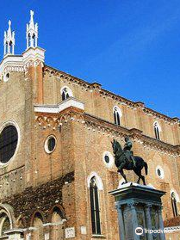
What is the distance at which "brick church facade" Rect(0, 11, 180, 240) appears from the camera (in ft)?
67.4

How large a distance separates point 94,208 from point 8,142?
798 cm

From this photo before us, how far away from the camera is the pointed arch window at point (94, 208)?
2072cm

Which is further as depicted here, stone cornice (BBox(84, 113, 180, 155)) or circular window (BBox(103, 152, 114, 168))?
circular window (BBox(103, 152, 114, 168))

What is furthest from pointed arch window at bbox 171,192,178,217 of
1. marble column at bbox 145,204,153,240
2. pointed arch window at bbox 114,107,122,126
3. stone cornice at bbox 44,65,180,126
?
marble column at bbox 145,204,153,240

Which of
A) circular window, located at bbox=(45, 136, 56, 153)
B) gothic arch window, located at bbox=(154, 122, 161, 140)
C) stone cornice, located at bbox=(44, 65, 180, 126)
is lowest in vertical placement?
circular window, located at bbox=(45, 136, 56, 153)

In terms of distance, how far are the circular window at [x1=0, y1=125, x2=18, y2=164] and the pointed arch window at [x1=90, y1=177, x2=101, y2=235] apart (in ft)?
Result: 20.6

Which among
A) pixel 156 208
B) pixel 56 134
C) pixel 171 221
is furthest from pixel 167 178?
pixel 156 208

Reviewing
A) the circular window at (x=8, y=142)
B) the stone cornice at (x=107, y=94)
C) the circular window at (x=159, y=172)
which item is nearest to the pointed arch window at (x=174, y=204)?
the circular window at (x=159, y=172)

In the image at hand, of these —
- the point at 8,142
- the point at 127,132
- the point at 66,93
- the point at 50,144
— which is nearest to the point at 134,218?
the point at 50,144

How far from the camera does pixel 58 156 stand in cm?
2162

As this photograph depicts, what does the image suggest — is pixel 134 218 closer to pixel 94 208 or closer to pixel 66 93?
pixel 94 208

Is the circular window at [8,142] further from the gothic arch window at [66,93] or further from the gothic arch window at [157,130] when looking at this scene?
the gothic arch window at [157,130]

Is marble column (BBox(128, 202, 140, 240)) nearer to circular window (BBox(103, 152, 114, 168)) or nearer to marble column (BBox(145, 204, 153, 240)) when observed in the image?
marble column (BBox(145, 204, 153, 240))

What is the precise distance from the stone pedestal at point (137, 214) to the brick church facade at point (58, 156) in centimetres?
667
